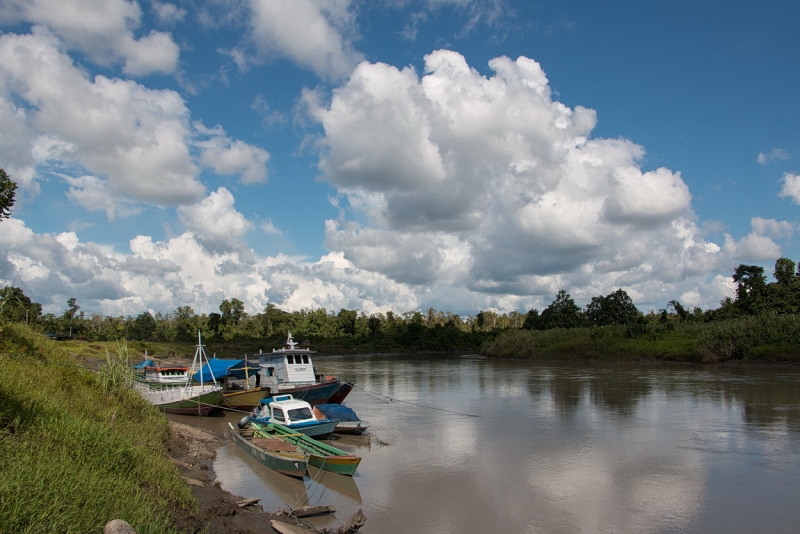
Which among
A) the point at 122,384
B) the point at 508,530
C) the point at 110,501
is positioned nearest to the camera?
the point at 110,501

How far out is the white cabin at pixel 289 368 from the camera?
91.0ft

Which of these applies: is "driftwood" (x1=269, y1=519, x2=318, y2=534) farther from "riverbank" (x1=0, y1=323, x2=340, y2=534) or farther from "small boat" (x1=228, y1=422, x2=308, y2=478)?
"small boat" (x1=228, y1=422, x2=308, y2=478)

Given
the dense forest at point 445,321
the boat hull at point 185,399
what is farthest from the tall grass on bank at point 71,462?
the dense forest at point 445,321

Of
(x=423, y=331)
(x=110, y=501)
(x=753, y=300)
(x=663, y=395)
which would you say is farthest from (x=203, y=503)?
(x=423, y=331)

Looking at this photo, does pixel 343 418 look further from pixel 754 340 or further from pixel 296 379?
pixel 754 340

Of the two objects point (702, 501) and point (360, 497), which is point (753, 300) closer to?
point (702, 501)

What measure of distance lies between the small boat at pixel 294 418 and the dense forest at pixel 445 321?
43353mm

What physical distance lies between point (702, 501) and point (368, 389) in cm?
2850

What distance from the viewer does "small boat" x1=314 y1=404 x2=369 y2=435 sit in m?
20.1

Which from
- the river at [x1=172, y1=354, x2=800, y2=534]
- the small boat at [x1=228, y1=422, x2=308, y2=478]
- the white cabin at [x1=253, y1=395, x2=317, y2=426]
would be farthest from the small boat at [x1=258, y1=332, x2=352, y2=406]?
the small boat at [x1=228, y1=422, x2=308, y2=478]

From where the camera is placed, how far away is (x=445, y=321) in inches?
5418

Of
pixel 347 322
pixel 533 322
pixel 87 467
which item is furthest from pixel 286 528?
pixel 347 322

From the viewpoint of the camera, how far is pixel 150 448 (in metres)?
11.6

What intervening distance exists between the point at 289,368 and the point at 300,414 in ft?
32.5
